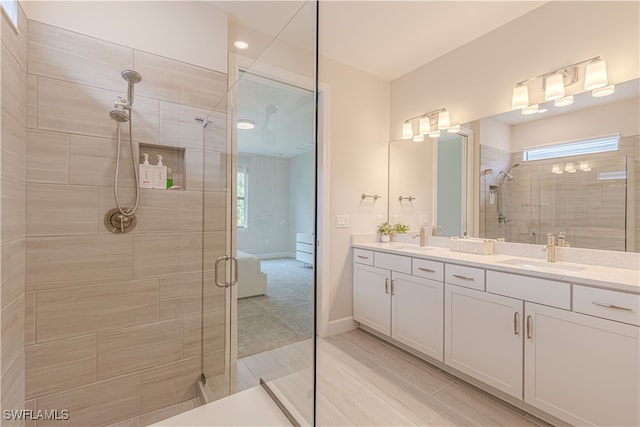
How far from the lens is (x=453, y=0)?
77.2 inches

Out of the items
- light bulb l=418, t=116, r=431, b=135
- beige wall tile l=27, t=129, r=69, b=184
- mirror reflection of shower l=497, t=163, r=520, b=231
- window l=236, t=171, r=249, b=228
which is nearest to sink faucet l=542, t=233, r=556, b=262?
mirror reflection of shower l=497, t=163, r=520, b=231

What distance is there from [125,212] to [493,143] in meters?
2.67

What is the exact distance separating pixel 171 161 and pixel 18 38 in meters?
0.81

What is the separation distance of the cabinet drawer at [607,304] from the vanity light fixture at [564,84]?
4.07 feet

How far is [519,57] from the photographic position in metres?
2.11

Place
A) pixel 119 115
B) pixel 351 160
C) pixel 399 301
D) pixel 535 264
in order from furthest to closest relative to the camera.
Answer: pixel 351 160
pixel 399 301
pixel 535 264
pixel 119 115

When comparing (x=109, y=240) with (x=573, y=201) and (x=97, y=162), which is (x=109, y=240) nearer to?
(x=97, y=162)

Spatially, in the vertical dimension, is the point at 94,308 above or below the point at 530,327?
above

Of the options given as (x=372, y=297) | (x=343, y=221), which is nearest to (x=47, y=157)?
(x=343, y=221)

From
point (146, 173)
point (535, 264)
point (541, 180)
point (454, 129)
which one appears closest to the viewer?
point (146, 173)

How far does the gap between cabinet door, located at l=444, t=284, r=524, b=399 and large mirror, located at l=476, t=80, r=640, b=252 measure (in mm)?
649

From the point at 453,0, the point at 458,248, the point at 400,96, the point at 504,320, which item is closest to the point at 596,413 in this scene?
the point at 504,320

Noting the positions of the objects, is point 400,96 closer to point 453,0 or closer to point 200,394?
point 453,0

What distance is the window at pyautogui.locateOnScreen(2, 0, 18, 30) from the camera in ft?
3.80
